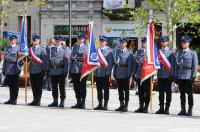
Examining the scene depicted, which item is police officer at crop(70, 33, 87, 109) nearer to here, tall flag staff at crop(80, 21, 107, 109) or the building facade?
tall flag staff at crop(80, 21, 107, 109)

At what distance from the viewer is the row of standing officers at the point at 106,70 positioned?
55.0 feet

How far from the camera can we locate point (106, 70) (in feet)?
58.6

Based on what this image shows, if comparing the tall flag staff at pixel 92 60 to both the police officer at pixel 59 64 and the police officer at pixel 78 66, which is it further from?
the police officer at pixel 59 64

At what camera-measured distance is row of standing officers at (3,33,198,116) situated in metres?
16.8

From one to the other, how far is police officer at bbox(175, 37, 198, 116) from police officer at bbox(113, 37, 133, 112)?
1.39 m

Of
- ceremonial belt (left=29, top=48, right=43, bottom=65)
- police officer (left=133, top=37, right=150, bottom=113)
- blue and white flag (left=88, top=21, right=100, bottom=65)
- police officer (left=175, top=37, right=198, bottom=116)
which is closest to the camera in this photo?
police officer (left=175, top=37, right=198, bottom=116)

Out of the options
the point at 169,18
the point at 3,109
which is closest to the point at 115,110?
the point at 3,109

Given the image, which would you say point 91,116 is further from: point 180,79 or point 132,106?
point 132,106

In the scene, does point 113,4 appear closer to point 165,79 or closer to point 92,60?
point 92,60

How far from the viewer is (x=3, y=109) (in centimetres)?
1758

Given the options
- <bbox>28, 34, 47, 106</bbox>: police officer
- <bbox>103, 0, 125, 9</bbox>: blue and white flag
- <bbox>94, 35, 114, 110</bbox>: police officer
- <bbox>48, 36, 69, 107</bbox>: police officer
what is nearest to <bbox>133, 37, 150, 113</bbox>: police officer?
<bbox>94, 35, 114, 110</bbox>: police officer

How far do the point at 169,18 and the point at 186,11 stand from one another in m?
0.91

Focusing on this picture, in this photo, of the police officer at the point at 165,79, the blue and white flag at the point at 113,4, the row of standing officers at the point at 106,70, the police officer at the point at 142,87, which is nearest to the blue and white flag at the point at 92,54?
the row of standing officers at the point at 106,70

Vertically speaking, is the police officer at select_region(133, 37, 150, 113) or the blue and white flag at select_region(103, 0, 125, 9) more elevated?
the blue and white flag at select_region(103, 0, 125, 9)
